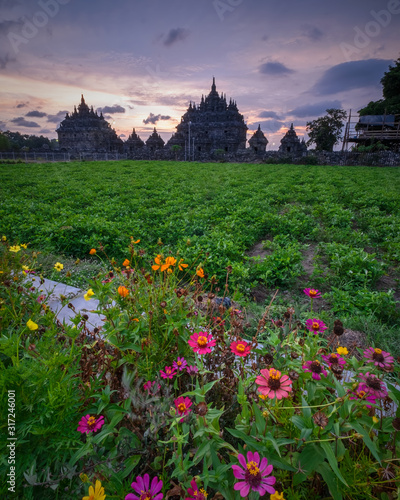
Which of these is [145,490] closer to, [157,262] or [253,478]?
[253,478]

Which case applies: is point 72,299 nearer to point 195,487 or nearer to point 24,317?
point 24,317

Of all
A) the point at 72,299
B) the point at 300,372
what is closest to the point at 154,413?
the point at 300,372

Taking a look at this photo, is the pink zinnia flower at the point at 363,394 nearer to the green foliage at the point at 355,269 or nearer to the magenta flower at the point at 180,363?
the magenta flower at the point at 180,363

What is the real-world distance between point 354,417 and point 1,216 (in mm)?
8940

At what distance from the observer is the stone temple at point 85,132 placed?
6019 centimetres

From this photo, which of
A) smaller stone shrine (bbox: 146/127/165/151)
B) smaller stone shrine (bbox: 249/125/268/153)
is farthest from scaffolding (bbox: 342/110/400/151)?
smaller stone shrine (bbox: 146/127/165/151)

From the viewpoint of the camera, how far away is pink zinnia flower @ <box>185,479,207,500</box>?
904 mm

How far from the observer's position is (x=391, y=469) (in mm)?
1141

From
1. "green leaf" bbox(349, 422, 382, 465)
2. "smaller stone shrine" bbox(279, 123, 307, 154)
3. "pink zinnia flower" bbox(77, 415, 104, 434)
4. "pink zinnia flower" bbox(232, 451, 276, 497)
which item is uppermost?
"smaller stone shrine" bbox(279, 123, 307, 154)

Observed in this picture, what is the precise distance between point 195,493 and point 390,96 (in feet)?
194

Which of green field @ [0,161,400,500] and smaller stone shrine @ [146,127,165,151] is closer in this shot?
green field @ [0,161,400,500]

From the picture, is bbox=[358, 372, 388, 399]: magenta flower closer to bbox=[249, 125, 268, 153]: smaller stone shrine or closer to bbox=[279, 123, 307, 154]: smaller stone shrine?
bbox=[279, 123, 307, 154]: smaller stone shrine

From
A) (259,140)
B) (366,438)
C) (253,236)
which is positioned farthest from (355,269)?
(259,140)

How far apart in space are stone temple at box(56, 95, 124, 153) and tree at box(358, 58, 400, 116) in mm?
49867
